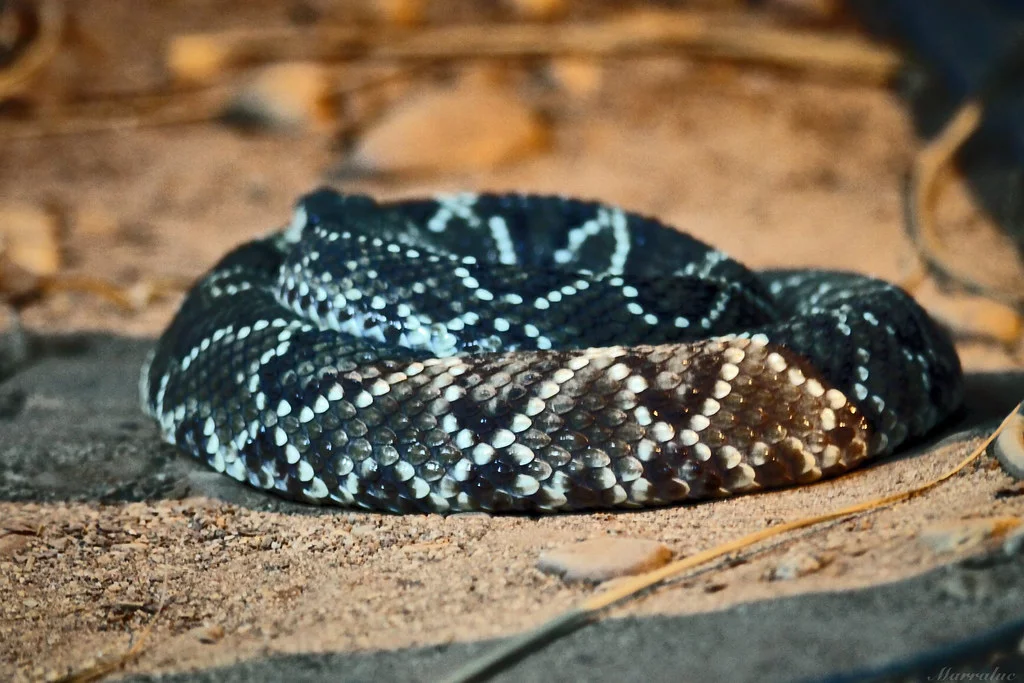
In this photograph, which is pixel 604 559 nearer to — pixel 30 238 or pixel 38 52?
pixel 30 238

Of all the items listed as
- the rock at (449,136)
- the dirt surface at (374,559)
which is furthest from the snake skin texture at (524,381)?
the rock at (449,136)

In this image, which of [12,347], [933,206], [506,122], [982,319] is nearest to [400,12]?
[506,122]

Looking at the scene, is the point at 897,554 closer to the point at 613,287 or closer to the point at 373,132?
the point at 613,287

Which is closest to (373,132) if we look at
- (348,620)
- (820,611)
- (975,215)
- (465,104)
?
(465,104)

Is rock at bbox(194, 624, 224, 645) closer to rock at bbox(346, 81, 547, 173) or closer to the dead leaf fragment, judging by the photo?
the dead leaf fragment

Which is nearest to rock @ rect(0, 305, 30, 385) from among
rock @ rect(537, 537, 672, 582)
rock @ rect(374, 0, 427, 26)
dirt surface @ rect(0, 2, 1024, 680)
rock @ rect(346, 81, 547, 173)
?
dirt surface @ rect(0, 2, 1024, 680)
